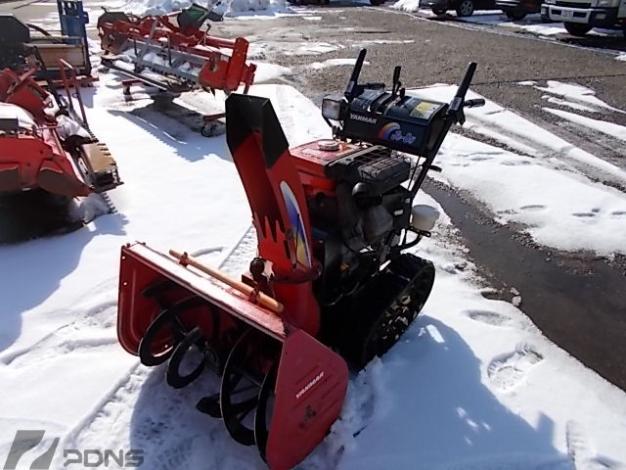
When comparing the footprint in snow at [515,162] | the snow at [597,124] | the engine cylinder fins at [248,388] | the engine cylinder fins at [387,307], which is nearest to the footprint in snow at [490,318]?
the engine cylinder fins at [387,307]

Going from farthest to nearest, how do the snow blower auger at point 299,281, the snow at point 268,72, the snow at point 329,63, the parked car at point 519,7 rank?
the parked car at point 519,7 → the snow at point 329,63 → the snow at point 268,72 → the snow blower auger at point 299,281

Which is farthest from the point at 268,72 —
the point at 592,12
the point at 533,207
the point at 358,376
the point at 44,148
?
the point at 358,376

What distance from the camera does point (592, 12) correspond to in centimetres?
1313

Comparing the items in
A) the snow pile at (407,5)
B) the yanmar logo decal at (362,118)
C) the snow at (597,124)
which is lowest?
the snow at (597,124)

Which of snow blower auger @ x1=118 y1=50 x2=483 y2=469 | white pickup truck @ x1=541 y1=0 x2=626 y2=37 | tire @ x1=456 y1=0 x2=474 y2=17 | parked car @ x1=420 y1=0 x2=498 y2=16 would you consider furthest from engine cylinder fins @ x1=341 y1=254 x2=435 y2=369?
tire @ x1=456 y1=0 x2=474 y2=17

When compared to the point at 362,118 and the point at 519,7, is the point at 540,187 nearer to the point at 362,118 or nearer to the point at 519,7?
the point at 362,118

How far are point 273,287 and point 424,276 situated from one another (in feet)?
3.67

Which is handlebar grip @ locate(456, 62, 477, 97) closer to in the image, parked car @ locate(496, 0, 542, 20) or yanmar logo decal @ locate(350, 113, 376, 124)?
yanmar logo decal @ locate(350, 113, 376, 124)

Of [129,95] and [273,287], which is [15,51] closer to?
[129,95]

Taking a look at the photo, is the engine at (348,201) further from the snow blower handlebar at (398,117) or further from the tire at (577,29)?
the tire at (577,29)

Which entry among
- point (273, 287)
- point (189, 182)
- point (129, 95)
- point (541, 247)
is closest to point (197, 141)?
point (189, 182)

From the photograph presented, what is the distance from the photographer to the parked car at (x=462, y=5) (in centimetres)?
1880

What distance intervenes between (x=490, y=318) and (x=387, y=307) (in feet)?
3.35

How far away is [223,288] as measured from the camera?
2502mm
